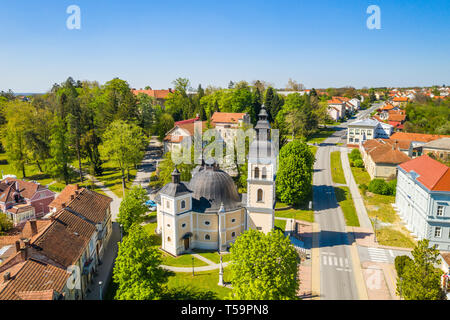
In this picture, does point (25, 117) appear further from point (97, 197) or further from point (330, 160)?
point (330, 160)

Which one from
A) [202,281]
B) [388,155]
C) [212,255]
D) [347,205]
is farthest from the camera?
[388,155]

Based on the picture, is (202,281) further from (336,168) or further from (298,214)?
(336,168)

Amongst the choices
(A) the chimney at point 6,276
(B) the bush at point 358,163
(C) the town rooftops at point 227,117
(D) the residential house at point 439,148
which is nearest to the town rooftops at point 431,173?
(B) the bush at point 358,163

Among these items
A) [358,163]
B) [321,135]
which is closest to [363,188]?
[358,163]

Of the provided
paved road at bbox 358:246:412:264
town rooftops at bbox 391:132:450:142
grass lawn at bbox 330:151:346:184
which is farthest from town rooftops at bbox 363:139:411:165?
paved road at bbox 358:246:412:264

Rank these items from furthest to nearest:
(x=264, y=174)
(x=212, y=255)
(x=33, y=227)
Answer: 1. (x=212, y=255)
2. (x=264, y=174)
3. (x=33, y=227)

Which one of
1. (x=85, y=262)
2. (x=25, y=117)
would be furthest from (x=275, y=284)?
(x=25, y=117)

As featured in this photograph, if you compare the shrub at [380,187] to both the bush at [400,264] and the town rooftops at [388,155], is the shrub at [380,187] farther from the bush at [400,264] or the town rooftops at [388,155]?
the bush at [400,264]

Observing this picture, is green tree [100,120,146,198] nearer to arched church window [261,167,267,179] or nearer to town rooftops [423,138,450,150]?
arched church window [261,167,267,179]
